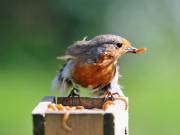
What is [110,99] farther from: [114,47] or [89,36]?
[89,36]

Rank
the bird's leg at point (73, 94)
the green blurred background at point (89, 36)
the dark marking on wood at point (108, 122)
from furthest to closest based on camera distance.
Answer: the green blurred background at point (89, 36) → the bird's leg at point (73, 94) → the dark marking on wood at point (108, 122)

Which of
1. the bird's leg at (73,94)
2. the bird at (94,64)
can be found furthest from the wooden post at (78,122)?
the bird at (94,64)

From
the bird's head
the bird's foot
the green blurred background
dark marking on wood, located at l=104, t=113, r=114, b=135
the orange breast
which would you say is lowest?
dark marking on wood, located at l=104, t=113, r=114, b=135

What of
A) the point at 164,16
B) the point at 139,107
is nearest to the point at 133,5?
the point at 164,16

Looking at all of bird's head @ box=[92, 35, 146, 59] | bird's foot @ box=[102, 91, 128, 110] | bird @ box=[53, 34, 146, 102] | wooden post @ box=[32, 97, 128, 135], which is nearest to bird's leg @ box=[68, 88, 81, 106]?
bird @ box=[53, 34, 146, 102]

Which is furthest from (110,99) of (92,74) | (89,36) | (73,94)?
(89,36)

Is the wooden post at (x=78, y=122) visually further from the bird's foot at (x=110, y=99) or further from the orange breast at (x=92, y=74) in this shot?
the orange breast at (x=92, y=74)

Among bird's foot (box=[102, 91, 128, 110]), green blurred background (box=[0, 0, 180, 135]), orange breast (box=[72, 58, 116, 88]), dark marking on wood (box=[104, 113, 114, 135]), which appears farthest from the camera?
green blurred background (box=[0, 0, 180, 135])

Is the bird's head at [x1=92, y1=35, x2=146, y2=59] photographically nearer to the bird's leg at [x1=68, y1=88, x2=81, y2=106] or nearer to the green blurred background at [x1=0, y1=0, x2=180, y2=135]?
the bird's leg at [x1=68, y1=88, x2=81, y2=106]
